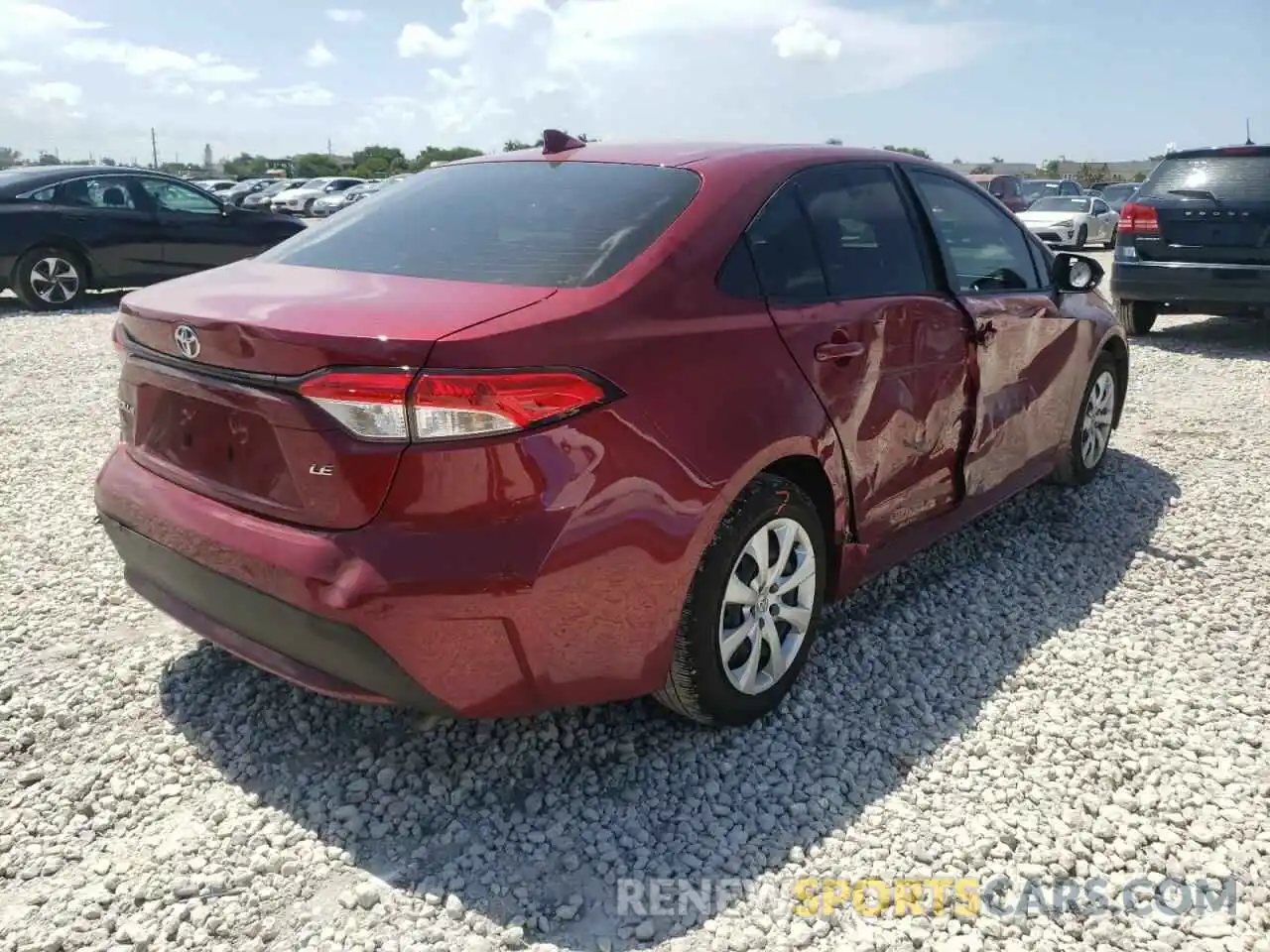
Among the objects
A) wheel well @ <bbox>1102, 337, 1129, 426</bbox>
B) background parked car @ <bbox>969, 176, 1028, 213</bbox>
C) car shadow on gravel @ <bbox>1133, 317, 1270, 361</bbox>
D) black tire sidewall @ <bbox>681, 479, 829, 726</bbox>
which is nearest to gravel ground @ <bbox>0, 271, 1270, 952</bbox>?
black tire sidewall @ <bbox>681, 479, 829, 726</bbox>

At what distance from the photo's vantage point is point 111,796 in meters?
2.66

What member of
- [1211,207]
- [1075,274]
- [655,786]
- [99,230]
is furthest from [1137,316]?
[99,230]

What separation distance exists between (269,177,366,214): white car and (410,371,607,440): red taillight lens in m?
35.6

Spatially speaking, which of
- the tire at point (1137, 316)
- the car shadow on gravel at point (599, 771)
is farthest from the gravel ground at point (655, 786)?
the tire at point (1137, 316)

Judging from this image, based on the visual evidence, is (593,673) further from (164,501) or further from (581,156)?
(581,156)

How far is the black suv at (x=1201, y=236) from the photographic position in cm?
839

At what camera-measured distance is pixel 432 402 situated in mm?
2207

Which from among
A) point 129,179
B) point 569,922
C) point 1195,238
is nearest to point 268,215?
→ point 129,179

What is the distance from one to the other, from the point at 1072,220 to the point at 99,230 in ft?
62.5

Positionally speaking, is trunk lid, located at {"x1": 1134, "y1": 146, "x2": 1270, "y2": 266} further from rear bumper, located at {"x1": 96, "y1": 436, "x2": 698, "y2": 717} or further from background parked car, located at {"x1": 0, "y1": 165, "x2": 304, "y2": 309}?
background parked car, located at {"x1": 0, "y1": 165, "x2": 304, "y2": 309}

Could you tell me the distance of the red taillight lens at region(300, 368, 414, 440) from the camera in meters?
2.20

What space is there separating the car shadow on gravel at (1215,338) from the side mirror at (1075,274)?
16.2 ft

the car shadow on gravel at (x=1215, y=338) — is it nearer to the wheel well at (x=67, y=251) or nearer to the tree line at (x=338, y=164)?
the wheel well at (x=67, y=251)

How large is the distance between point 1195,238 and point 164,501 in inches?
337
